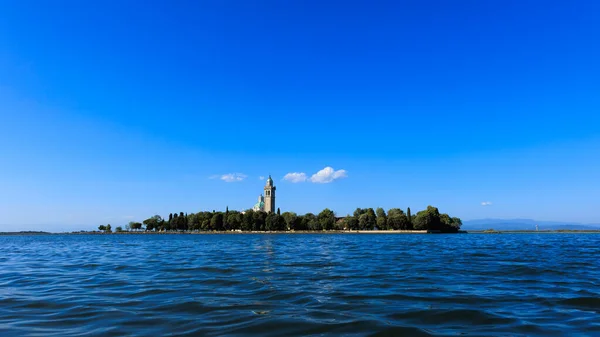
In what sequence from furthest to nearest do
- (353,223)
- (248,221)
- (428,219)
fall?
(248,221)
(353,223)
(428,219)

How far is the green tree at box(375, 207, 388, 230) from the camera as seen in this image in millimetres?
164500

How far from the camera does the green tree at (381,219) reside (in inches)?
6476

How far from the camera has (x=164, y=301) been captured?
401 inches

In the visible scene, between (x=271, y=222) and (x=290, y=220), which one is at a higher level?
→ (x=290, y=220)

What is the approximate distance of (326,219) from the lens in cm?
18050

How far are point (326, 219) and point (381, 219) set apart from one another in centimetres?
2882

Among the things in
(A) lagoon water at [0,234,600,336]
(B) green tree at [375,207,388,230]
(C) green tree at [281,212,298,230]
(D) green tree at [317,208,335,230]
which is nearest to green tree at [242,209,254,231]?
(C) green tree at [281,212,298,230]

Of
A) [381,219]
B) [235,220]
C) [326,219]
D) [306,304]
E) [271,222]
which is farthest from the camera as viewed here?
[235,220]

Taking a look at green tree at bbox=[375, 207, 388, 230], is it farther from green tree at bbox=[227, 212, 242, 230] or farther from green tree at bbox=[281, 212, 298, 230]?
green tree at bbox=[227, 212, 242, 230]

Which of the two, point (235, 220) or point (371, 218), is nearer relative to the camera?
point (371, 218)

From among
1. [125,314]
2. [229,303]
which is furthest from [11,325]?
[229,303]

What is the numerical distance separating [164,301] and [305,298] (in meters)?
3.97

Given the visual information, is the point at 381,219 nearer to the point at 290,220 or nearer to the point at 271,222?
the point at 290,220

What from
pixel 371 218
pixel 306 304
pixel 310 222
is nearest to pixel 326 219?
pixel 310 222
